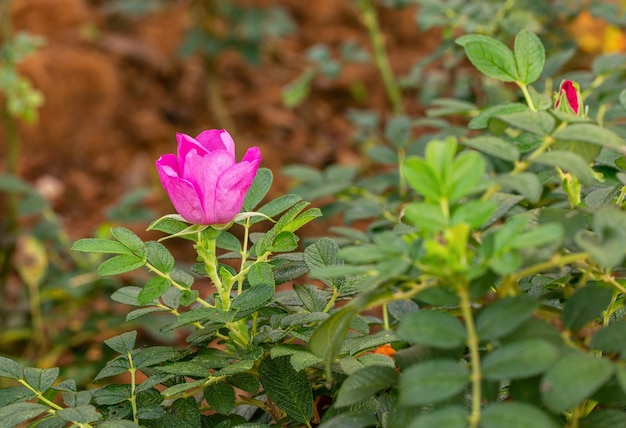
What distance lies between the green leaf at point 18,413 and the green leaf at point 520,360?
1.22 feet

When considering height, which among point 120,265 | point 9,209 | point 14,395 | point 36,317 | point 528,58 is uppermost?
point 528,58

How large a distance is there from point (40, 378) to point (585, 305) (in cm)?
48

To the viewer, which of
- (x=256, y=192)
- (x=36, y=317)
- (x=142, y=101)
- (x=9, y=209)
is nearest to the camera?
(x=256, y=192)

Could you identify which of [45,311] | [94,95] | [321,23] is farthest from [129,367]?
[321,23]

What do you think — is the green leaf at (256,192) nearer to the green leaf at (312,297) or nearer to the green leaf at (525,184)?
the green leaf at (312,297)

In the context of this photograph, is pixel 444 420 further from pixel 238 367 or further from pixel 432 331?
pixel 238 367

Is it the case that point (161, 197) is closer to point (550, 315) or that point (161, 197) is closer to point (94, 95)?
point (94, 95)

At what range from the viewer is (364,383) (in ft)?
1.85

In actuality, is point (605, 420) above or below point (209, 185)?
below

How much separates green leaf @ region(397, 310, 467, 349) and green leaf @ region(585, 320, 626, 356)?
10 cm

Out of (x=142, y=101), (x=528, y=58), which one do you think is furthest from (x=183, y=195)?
(x=142, y=101)

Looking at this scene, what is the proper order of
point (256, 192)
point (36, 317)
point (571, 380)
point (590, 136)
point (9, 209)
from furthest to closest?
point (9, 209)
point (36, 317)
point (256, 192)
point (590, 136)
point (571, 380)

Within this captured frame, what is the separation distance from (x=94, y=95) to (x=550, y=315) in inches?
110

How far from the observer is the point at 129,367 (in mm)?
711
